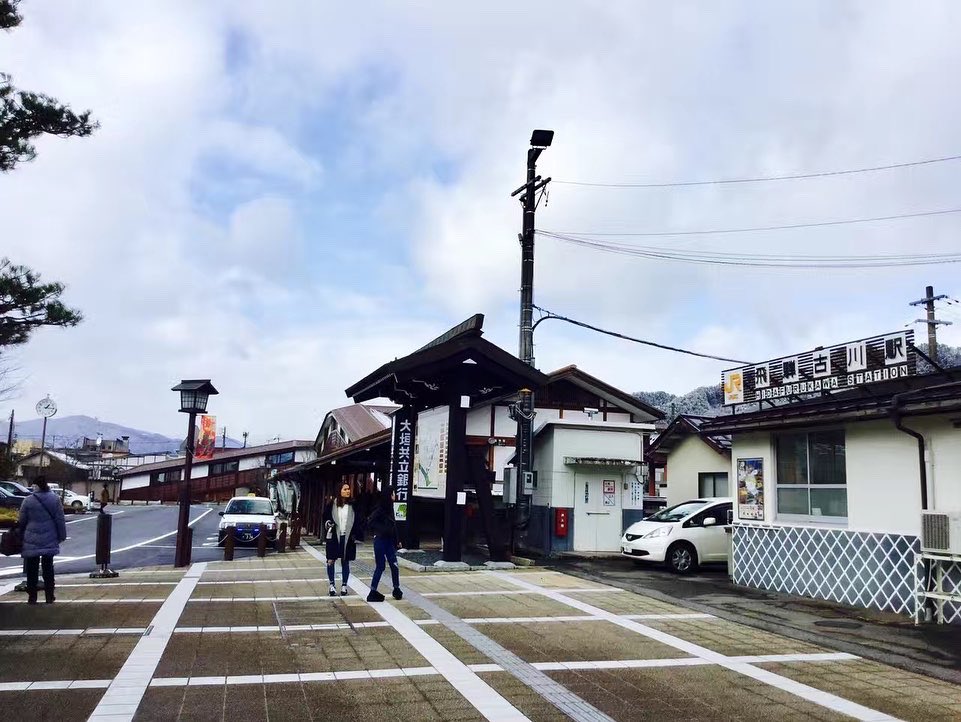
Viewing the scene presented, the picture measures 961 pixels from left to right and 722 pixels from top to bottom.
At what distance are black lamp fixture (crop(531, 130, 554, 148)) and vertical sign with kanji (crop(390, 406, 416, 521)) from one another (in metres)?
7.66

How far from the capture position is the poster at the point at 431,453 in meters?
16.8

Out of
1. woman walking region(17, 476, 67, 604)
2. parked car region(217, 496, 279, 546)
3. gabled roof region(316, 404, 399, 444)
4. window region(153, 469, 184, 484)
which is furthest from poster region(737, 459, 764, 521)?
window region(153, 469, 184, 484)

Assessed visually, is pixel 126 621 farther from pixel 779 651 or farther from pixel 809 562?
pixel 809 562

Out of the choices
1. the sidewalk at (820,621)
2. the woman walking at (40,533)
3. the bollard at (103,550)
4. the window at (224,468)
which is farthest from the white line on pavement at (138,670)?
the window at (224,468)

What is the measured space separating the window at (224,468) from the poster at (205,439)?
1.89m

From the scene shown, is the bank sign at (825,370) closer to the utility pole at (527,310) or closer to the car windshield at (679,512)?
the car windshield at (679,512)

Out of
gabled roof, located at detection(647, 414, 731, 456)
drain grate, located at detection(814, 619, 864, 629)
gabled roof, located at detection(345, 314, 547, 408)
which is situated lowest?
drain grate, located at detection(814, 619, 864, 629)

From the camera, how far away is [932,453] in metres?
10.8

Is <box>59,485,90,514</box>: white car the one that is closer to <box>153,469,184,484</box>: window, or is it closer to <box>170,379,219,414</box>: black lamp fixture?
<box>153,469,184,484</box>: window

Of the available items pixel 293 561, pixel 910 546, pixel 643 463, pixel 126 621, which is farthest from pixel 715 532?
pixel 126 621

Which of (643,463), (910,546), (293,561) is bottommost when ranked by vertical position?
(293,561)

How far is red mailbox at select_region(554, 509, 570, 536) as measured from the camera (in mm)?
19922

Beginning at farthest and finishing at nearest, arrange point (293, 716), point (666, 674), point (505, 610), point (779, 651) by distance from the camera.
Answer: point (505, 610)
point (779, 651)
point (666, 674)
point (293, 716)

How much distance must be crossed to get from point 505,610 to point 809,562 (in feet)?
18.3
